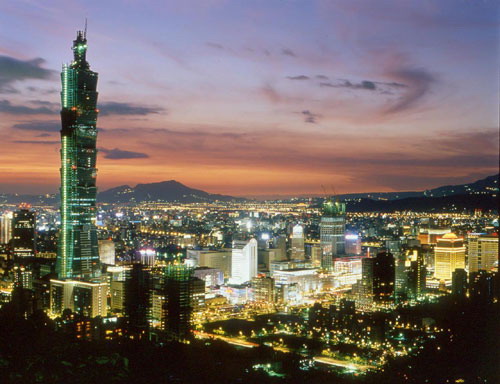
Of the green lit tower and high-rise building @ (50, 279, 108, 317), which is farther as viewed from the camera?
the green lit tower

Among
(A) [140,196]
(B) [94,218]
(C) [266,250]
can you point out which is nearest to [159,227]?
(A) [140,196]

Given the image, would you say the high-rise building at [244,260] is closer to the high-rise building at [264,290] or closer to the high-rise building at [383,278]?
the high-rise building at [264,290]

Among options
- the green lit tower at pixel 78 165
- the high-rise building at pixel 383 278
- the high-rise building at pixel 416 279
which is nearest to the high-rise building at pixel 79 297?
the green lit tower at pixel 78 165

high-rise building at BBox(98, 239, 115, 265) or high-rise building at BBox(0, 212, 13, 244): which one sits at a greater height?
high-rise building at BBox(0, 212, 13, 244)

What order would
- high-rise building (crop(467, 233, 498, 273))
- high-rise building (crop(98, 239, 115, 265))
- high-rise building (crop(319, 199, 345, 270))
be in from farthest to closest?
high-rise building (crop(319, 199, 345, 270)) → high-rise building (crop(98, 239, 115, 265)) → high-rise building (crop(467, 233, 498, 273))

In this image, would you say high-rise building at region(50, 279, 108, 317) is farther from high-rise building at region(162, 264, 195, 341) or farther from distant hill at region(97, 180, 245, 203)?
distant hill at region(97, 180, 245, 203)

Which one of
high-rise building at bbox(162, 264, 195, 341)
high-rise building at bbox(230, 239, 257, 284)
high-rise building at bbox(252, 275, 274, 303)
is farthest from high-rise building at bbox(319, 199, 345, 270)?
high-rise building at bbox(162, 264, 195, 341)

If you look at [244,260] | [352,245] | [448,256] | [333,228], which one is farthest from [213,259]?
[448,256]

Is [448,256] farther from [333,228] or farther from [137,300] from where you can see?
[137,300]
